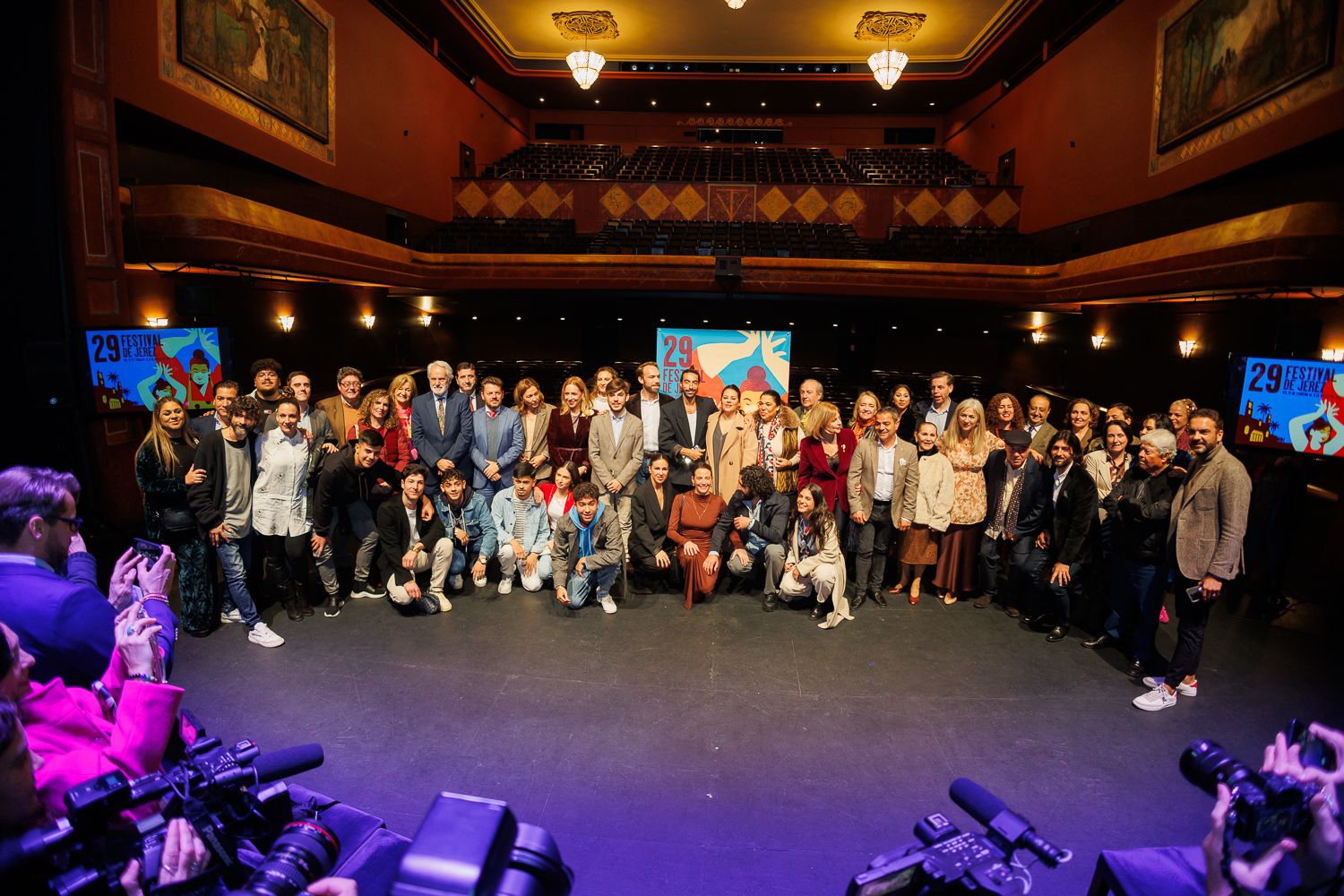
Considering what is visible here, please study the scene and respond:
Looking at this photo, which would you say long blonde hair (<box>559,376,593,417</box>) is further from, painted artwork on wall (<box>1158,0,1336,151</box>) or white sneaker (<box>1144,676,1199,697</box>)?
painted artwork on wall (<box>1158,0,1336,151</box>)

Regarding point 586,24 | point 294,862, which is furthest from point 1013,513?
point 586,24

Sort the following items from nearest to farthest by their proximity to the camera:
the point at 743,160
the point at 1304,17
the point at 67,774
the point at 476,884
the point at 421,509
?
the point at 476,884
the point at 67,774
the point at 421,509
the point at 1304,17
the point at 743,160

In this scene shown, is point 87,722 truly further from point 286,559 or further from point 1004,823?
point 286,559

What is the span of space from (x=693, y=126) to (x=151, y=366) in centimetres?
1692

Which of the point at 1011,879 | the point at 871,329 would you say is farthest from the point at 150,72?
the point at 871,329

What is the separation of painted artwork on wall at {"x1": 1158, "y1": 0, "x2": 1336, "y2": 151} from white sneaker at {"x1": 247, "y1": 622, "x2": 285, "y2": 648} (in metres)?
9.45

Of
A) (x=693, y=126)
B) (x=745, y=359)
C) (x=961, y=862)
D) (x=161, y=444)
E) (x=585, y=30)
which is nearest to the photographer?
(x=961, y=862)

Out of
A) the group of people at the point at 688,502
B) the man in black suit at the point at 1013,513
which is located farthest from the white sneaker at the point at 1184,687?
the man in black suit at the point at 1013,513

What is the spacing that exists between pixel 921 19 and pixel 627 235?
692 cm

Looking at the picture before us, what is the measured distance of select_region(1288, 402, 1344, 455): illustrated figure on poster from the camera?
435 cm

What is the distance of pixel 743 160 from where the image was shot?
14758 millimetres

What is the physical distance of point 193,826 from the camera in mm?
1284

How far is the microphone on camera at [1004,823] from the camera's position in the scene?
1.18 metres

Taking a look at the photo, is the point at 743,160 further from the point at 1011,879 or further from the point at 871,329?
the point at 1011,879
